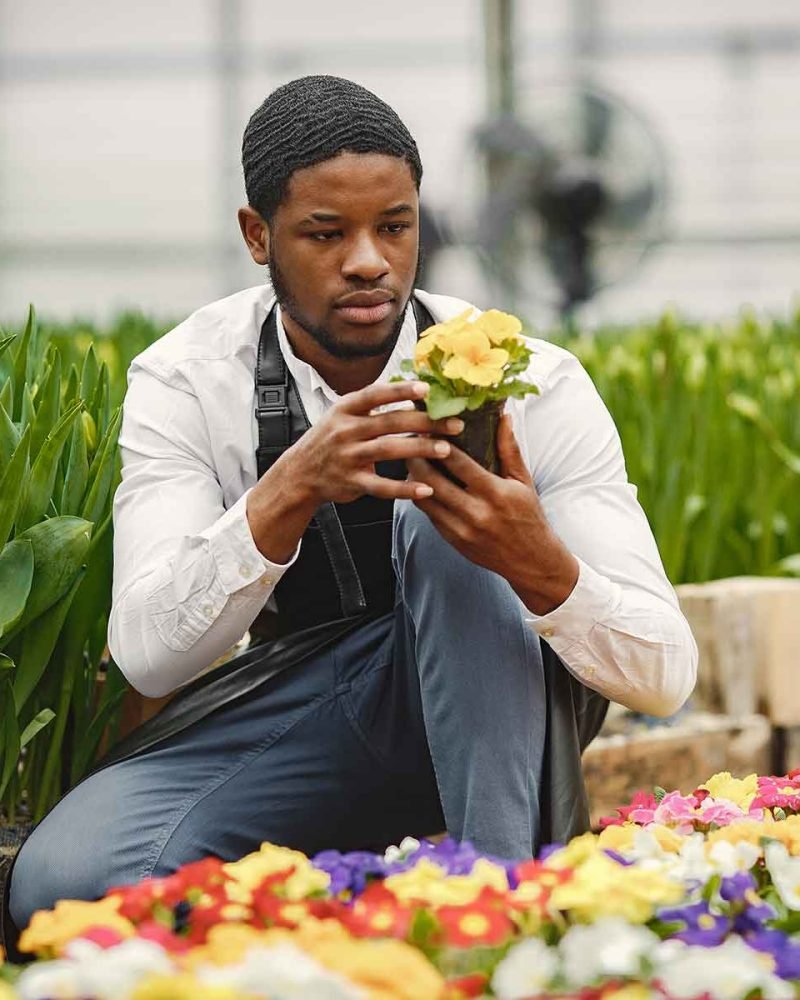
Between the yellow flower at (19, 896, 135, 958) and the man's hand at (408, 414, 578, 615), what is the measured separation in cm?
58

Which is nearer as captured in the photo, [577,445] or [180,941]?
[180,941]

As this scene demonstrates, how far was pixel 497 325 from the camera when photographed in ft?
4.85

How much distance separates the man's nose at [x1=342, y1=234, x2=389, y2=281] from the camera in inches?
70.6

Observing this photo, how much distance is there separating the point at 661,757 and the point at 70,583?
1318 millimetres

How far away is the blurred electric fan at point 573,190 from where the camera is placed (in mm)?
7184

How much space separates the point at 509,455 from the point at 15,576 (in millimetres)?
540

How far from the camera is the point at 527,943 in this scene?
1.06 metres

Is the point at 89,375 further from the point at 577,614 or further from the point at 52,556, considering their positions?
the point at 577,614

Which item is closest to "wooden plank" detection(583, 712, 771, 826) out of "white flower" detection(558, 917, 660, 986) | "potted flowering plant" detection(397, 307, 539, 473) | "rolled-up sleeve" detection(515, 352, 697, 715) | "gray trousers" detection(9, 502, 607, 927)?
"gray trousers" detection(9, 502, 607, 927)

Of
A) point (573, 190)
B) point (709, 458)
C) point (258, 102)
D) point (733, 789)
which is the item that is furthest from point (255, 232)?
point (258, 102)

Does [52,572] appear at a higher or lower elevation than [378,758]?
higher

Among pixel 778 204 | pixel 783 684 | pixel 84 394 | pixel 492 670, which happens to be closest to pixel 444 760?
pixel 492 670

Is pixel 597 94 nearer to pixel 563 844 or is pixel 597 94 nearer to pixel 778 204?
pixel 778 204

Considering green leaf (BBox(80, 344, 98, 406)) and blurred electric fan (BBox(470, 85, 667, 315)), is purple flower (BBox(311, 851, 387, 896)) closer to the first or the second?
green leaf (BBox(80, 344, 98, 406))
